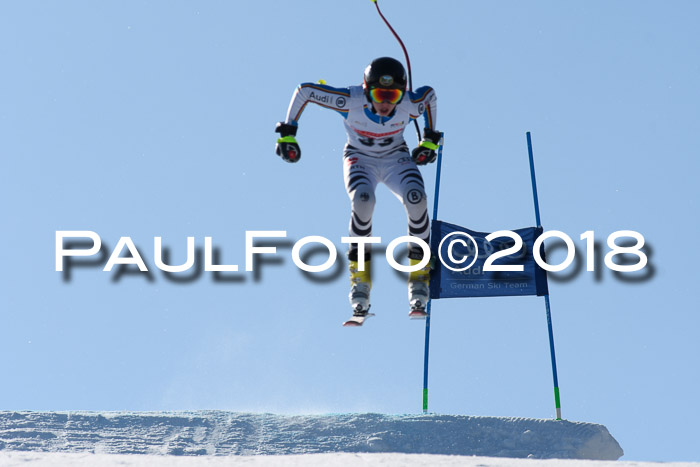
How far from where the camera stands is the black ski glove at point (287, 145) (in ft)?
29.2

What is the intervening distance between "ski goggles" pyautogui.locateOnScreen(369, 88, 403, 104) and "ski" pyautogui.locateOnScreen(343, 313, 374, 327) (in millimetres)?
2096

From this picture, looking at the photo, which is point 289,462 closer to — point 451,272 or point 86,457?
point 86,457

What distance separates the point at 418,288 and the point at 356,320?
810mm

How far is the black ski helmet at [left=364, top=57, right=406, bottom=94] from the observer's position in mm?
8844

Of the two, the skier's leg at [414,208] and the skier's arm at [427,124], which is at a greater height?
the skier's arm at [427,124]

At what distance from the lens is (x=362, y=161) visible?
30.3 feet

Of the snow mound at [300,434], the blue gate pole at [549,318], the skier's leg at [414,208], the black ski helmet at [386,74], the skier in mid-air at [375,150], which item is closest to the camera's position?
the snow mound at [300,434]

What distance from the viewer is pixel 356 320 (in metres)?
8.97

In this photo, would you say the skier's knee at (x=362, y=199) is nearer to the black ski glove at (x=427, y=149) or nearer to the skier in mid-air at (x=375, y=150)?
the skier in mid-air at (x=375, y=150)

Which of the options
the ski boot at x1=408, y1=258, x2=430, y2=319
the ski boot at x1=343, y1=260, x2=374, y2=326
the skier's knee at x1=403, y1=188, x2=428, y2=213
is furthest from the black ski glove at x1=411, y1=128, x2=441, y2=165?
the ski boot at x1=343, y1=260, x2=374, y2=326

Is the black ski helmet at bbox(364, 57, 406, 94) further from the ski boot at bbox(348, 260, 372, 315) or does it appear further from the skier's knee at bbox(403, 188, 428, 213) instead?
the ski boot at bbox(348, 260, 372, 315)

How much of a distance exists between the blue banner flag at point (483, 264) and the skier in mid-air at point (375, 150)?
7.57 feet

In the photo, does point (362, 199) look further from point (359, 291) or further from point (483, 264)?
point (483, 264)

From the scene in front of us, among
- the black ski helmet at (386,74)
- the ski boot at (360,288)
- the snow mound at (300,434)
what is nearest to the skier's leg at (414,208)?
the ski boot at (360,288)
